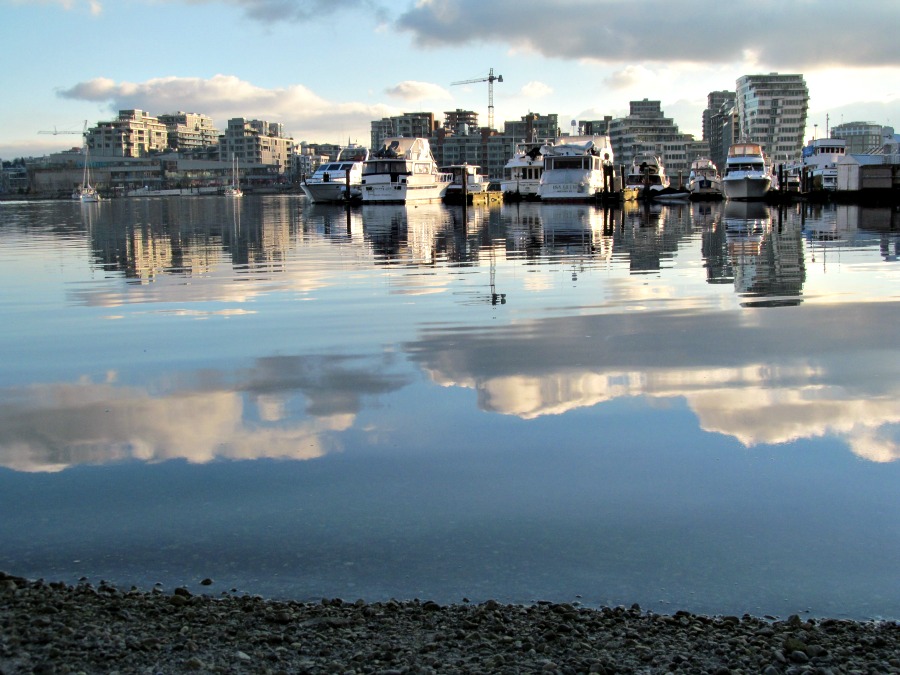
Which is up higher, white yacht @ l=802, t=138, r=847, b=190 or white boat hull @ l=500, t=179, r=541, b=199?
white yacht @ l=802, t=138, r=847, b=190

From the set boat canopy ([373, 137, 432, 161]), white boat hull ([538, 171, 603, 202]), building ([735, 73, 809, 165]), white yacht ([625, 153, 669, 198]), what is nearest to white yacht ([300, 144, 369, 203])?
boat canopy ([373, 137, 432, 161])

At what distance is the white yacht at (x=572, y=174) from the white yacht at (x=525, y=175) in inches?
395

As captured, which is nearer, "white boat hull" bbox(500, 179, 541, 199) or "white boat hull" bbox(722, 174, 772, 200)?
"white boat hull" bbox(722, 174, 772, 200)

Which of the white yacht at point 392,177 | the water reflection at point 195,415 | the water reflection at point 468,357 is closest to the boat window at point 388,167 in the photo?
the white yacht at point 392,177

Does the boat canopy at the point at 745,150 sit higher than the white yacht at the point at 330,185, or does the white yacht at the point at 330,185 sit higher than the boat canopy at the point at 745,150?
the boat canopy at the point at 745,150

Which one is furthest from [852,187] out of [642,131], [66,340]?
[642,131]

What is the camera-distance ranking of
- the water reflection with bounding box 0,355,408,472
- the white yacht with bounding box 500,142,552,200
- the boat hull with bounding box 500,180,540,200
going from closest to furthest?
the water reflection with bounding box 0,355,408,472
the boat hull with bounding box 500,180,540,200
the white yacht with bounding box 500,142,552,200

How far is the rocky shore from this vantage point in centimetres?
322

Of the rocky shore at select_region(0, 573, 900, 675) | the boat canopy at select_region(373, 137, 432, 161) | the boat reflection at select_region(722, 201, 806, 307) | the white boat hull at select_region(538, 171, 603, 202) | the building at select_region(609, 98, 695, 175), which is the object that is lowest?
the rocky shore at select_region(0, 573, 900, 675)

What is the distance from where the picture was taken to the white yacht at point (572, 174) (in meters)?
65.3

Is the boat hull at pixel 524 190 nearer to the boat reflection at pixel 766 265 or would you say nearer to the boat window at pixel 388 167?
the boat window at pixel 388 167

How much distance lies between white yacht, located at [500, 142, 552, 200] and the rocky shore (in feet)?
246

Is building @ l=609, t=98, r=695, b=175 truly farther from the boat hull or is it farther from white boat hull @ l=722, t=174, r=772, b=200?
white boat hull @ l=722, t=174, r=772, b=200

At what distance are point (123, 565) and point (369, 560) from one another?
1.16m
